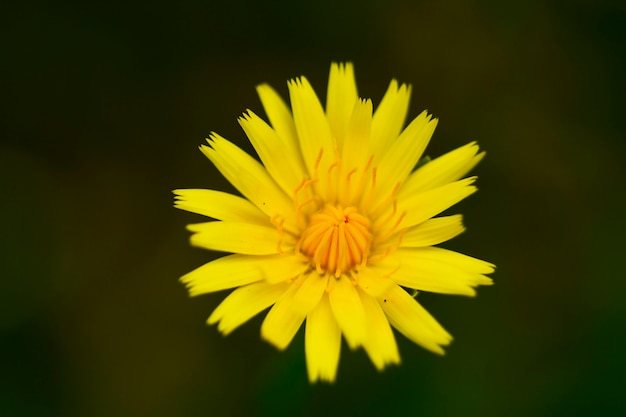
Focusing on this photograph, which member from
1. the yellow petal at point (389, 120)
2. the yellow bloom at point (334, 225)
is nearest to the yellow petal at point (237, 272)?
the yellow bloom at point (334, 225)

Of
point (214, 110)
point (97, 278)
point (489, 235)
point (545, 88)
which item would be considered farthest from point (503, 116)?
point (97, 278)

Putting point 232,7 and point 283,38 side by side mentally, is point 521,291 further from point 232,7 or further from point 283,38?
point 232,7

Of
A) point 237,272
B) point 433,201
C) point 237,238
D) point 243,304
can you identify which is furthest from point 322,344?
point 433,201

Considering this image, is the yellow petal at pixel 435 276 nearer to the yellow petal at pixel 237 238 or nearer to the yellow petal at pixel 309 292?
the yellow petal at pixel 309 292

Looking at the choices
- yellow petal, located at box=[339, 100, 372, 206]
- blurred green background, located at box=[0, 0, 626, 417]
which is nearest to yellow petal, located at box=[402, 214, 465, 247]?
yellow petal, located at box=[339, 100, 372, 206]

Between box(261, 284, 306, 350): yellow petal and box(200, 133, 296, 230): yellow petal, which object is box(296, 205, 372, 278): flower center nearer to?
box(200, 133, 296, 230): yellow petal

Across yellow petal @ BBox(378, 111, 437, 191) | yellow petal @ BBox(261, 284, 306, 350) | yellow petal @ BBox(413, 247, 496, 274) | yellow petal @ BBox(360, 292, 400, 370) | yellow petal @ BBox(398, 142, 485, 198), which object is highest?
yellow petal @ BBox(378, 111, 437, 191)
